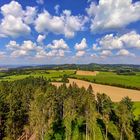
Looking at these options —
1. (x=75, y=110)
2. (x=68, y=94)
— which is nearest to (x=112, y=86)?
(x=68, y=94)

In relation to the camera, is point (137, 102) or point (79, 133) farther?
point (137, 102)

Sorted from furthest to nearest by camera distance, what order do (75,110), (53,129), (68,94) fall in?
1. (68,94)
2. (75,110)
3. (53,129)

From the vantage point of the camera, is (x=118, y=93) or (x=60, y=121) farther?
(x=118, y=93)

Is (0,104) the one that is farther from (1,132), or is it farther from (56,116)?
(56,116)

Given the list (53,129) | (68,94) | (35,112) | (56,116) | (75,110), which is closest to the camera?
(35,112)

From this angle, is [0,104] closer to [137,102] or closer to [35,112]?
[35,112]

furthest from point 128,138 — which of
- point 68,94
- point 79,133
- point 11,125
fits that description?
point 68,94

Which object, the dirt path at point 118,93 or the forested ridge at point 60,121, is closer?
the forested ridge at point 60,121

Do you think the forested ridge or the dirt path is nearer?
the forested ridge

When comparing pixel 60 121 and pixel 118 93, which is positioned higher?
pixel 118 93

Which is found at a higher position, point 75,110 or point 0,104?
point 0,104
